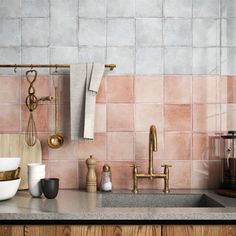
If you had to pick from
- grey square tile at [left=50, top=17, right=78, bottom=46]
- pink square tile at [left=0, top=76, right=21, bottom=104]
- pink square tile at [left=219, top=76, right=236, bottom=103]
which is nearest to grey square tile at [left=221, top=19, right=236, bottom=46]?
pink square tile at [left=219, top=76, right=236, bottom=103]

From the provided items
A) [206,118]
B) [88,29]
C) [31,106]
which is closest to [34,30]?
[88,29]

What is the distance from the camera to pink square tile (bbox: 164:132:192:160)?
2.24 metres

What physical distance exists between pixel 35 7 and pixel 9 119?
68 centimetres

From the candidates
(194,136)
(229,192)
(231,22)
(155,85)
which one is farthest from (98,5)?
(229,192)

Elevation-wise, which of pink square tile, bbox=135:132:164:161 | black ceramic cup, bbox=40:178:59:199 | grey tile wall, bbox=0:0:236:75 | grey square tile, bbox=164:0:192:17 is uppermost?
grey square tile, bbox=164:0:192:17

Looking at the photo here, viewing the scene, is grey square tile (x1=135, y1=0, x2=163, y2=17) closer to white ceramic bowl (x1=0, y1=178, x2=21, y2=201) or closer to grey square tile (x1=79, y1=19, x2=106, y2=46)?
grey square tile (x1=79, y1=19, x2=106, y2=46)

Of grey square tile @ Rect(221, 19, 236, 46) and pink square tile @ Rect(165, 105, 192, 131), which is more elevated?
grey square tile @ Rect(221, 19, 236, 46)

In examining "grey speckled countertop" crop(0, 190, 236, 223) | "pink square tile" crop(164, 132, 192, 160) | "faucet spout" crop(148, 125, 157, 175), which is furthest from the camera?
"pink square tile" crop(164, 132, 192, 160)

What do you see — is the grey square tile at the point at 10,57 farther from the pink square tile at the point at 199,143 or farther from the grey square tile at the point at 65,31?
the pink square tile at the point at 199,143

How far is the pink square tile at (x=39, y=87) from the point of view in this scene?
225 centimetres

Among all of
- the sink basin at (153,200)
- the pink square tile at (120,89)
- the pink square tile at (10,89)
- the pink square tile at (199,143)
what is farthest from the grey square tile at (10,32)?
the pink square tile at (199,143)

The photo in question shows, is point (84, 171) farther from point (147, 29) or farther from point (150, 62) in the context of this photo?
point (147, 29)

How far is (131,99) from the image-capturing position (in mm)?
2250

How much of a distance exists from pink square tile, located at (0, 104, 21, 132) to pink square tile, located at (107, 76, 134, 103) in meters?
0.55
